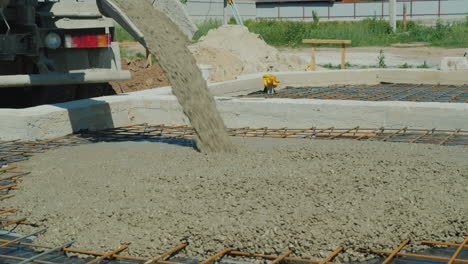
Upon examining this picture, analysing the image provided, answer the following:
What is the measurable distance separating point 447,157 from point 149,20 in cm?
289

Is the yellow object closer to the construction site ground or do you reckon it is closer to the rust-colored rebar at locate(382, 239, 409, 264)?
the rust-colored rebar at locate(382, 239, 409, 264)

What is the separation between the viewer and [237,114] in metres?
6.54

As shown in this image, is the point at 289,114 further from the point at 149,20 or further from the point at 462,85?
the point at 462,85

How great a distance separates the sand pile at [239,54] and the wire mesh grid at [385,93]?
7.23 feet

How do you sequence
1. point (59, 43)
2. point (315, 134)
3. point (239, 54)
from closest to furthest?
1. point (315, 134)
2. point (59, 43)
3. point (239, 54)

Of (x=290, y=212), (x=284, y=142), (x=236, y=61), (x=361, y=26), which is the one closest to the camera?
(x=290, y=212)

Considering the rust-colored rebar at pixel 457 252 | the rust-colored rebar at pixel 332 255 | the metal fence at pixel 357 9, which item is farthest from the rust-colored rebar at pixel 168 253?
the metal fence at pixel 357 9

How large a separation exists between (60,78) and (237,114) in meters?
1.90

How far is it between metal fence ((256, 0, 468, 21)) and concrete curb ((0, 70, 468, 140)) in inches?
1186

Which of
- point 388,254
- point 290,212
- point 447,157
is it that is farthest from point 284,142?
point 388,254

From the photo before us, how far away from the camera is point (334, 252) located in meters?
2.94

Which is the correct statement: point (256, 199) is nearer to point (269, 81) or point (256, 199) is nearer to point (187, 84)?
point (187, 84)

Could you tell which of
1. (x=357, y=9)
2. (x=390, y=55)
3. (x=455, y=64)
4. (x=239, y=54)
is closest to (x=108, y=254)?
(x=455, y=64)

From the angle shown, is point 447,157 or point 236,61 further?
point 236,61
